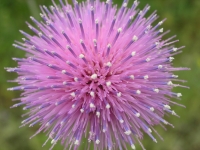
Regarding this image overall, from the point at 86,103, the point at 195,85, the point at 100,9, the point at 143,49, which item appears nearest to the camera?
the point at 86,103

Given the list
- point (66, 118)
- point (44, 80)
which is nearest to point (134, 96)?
point (66, 118)

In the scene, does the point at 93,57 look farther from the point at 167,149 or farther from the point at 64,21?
the point at 167,149

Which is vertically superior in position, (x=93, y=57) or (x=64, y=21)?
(x=64, y=21)

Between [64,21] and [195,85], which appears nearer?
[64,21]

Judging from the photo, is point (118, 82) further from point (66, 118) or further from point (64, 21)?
point (64, 21)

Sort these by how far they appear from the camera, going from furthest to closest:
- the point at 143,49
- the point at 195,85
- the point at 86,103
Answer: the point at 195,85
the point at 143,49
the point at 86,103

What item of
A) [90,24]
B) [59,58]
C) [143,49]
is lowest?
[143,49]
